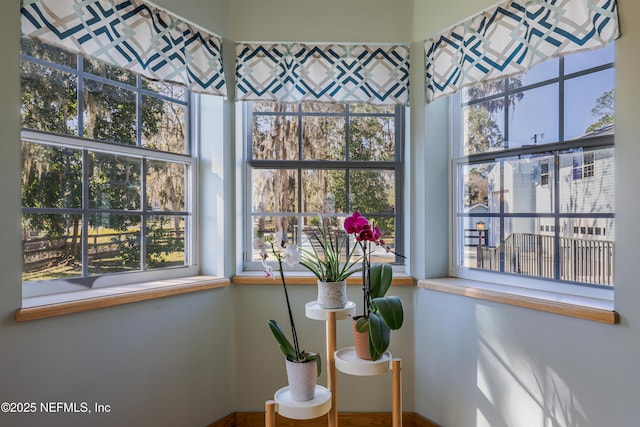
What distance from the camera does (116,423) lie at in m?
1.61

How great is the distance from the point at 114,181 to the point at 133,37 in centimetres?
65

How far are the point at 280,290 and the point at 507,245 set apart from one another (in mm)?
1191

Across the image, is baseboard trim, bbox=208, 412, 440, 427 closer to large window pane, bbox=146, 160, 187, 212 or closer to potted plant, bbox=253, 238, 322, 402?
potted plant, bbox=253, 238, 322, 402

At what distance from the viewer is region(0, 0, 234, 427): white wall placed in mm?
1311

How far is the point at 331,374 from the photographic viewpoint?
1.58 metres

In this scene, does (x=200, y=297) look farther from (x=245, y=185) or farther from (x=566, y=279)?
Answer: (x=566, y=279)

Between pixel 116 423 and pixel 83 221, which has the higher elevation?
pixel 83 221

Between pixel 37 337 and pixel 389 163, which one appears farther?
pixel 389 163

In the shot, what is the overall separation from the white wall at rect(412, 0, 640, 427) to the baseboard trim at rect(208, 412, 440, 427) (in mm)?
84

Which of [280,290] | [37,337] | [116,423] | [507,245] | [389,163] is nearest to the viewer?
[37,337]

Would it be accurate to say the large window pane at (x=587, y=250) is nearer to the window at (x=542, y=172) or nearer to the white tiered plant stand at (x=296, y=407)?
the window at (x=542, y=172)

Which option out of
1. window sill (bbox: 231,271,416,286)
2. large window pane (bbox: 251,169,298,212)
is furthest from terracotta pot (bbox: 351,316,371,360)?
large window pane (bbox: 251,169,298,212)

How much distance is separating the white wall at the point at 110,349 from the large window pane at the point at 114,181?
36 cm

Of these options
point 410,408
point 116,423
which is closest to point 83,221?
point 116,423
